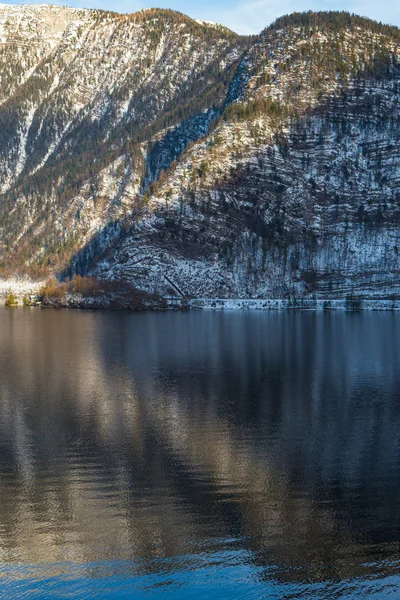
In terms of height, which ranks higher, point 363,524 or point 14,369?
point 14,369

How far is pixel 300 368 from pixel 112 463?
154 feet

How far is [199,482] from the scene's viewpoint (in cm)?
4144

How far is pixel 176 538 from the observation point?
34.2 m

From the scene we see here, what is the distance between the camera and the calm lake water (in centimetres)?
3098

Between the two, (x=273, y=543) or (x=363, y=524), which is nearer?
(x=273, y=543)

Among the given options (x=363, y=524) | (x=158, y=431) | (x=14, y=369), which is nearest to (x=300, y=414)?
(x=158, y=431)

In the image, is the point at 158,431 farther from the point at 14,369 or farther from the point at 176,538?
the point at 14,369

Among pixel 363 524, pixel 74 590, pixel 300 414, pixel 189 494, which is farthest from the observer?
pixel 300 414

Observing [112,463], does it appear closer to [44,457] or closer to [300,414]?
[44,457]

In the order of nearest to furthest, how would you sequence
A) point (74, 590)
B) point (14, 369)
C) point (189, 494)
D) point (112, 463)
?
point (74, 590)
point (189, 494)
point (112, 463)
point (14, 369)

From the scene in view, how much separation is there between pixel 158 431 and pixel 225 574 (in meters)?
23.3

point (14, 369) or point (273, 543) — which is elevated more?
point (14, 369)

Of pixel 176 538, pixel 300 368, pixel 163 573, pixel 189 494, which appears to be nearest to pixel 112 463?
pixel 189 494

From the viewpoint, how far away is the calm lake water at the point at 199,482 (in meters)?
31.0
